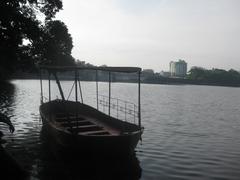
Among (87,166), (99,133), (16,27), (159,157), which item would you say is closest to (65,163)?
(87,166)

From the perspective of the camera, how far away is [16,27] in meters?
24.3

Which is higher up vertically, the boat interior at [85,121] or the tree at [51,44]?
the tree at [51,44]

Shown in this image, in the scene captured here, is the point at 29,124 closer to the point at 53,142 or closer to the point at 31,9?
the point at 53,142

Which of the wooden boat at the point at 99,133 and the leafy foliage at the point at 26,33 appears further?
the leafy foliage at the point at 26,33

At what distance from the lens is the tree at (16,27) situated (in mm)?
22619

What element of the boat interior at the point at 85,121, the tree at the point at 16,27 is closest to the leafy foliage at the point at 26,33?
the tree at the point at 16,27

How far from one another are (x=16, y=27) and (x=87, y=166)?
13283 mm

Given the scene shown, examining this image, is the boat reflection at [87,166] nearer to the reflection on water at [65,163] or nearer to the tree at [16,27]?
the reflection on water at [65,163]

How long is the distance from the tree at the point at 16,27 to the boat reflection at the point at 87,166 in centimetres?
873

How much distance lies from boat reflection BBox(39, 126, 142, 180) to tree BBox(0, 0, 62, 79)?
8.73 metres

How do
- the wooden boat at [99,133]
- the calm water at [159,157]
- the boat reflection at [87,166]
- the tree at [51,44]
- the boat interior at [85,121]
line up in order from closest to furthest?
the boat reflection at [87,166] < the calm water at [159,157] < the wooden boat at [99,133] < the boat interior at [85,121] < the tree at [51,44]

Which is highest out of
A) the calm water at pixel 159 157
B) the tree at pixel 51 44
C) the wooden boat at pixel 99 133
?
the tree at pixel 51 44

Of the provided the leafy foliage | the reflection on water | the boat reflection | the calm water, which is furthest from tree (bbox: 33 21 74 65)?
the boat reflection

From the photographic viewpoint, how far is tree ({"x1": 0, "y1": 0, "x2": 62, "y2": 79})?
2262 cm
